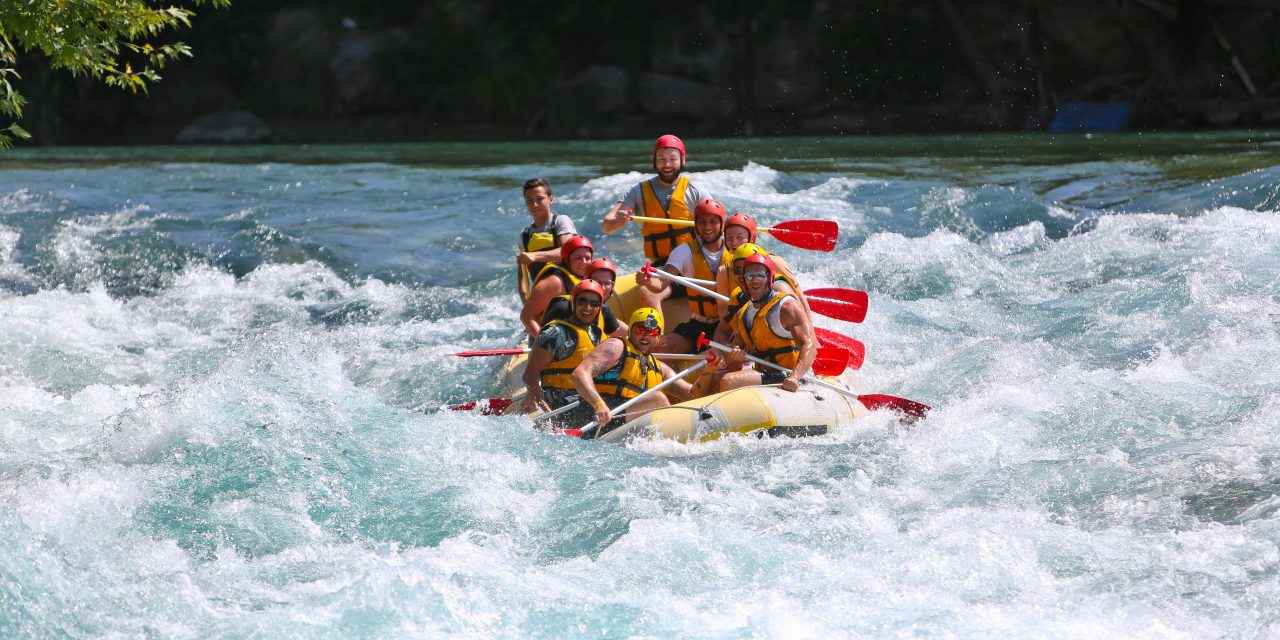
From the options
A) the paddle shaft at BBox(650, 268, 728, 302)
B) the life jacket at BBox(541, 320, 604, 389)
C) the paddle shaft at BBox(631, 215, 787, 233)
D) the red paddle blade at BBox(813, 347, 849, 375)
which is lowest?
the red paddle blade at BBox(813, 347, 849, 375)

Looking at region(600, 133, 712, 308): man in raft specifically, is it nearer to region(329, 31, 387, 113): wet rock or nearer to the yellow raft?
the yellow raft

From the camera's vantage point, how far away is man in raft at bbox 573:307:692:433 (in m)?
6.47

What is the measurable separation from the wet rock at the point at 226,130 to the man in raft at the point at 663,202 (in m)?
20.4

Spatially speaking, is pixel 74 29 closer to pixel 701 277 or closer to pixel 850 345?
pixel 701 277

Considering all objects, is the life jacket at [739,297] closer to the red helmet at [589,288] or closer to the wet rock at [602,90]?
the red helmet at [589,288]

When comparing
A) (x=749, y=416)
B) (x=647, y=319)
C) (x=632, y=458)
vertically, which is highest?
(x=647, y=319)

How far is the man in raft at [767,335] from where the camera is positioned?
21.8 feet

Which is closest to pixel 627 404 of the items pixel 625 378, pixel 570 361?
pixel 625 378

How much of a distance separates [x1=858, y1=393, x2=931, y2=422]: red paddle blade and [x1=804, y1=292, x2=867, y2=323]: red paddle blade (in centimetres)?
86

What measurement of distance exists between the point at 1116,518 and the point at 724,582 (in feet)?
5.64

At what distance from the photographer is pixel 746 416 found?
644 centimetres

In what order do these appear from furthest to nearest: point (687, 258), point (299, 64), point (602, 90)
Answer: point (299, 64), point (602, 90), point (687, 258)

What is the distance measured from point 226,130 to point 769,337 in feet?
74.6

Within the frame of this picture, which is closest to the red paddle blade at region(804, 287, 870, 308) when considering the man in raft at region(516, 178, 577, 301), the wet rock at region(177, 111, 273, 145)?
the man in raft at region(516, 178, 577, 301)
